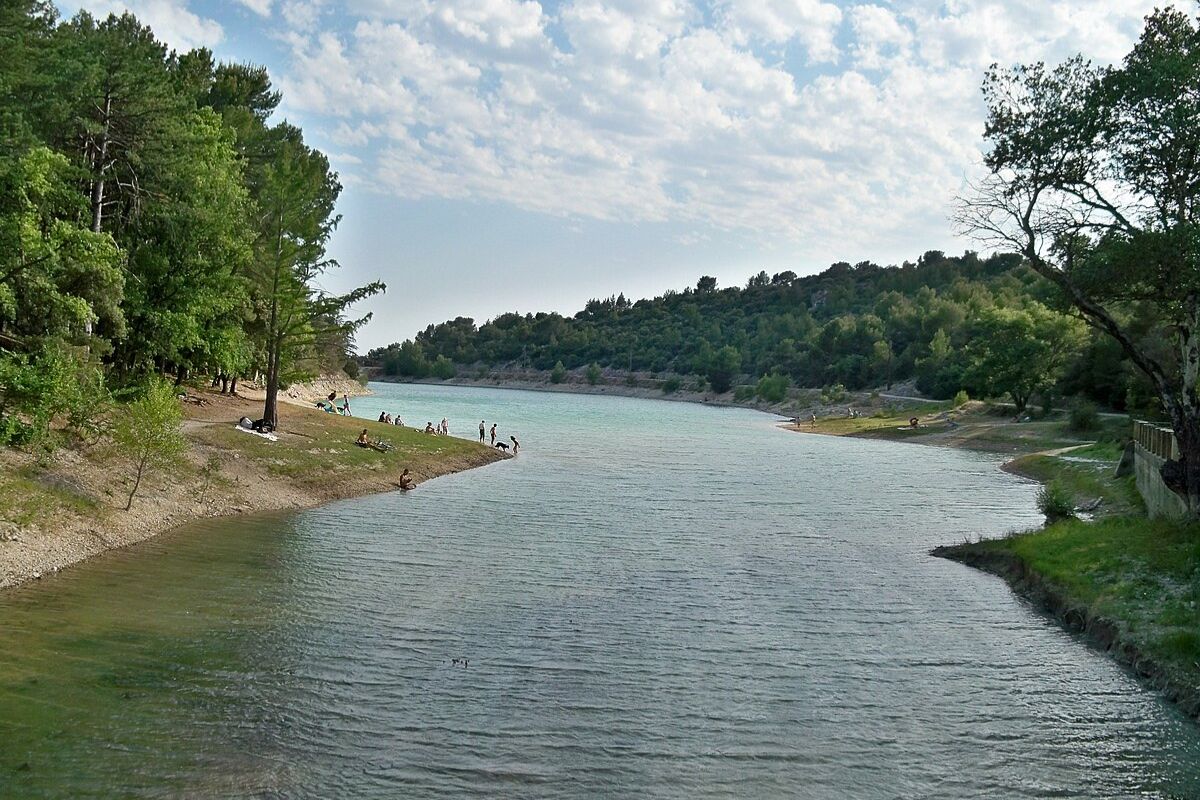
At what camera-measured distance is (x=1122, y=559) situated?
24969mm

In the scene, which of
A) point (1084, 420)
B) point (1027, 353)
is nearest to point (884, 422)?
point (1027, 353)

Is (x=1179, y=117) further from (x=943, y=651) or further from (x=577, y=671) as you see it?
(x=577, y=671)

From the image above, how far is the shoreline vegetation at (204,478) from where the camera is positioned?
2508 centimetres

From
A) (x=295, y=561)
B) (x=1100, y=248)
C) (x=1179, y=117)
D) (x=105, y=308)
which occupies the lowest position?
(x=295, y=561)

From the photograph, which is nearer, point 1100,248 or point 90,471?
point 1100,248

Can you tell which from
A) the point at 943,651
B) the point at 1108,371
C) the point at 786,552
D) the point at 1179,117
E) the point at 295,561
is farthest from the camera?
the point at 1108,371

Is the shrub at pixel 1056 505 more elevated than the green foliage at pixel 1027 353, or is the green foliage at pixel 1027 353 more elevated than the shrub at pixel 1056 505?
the green foliage at pixel 1027 353

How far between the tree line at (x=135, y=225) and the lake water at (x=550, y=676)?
774cm

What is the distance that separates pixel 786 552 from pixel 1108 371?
5987 centimetres

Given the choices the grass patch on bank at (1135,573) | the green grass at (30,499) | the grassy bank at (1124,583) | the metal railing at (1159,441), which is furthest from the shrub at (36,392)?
the metal railing at (1159,441)

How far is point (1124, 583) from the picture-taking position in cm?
2345

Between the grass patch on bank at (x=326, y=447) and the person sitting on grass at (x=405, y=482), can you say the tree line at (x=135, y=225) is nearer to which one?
the grass patch on bank at (x=326, y=447)

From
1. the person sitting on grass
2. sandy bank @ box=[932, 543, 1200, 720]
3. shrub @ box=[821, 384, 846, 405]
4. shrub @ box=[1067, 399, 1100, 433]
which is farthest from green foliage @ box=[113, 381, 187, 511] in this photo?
shrub @ box=[821, 384, 846, 405]

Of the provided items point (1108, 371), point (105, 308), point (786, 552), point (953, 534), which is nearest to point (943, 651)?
point (786, 552)
